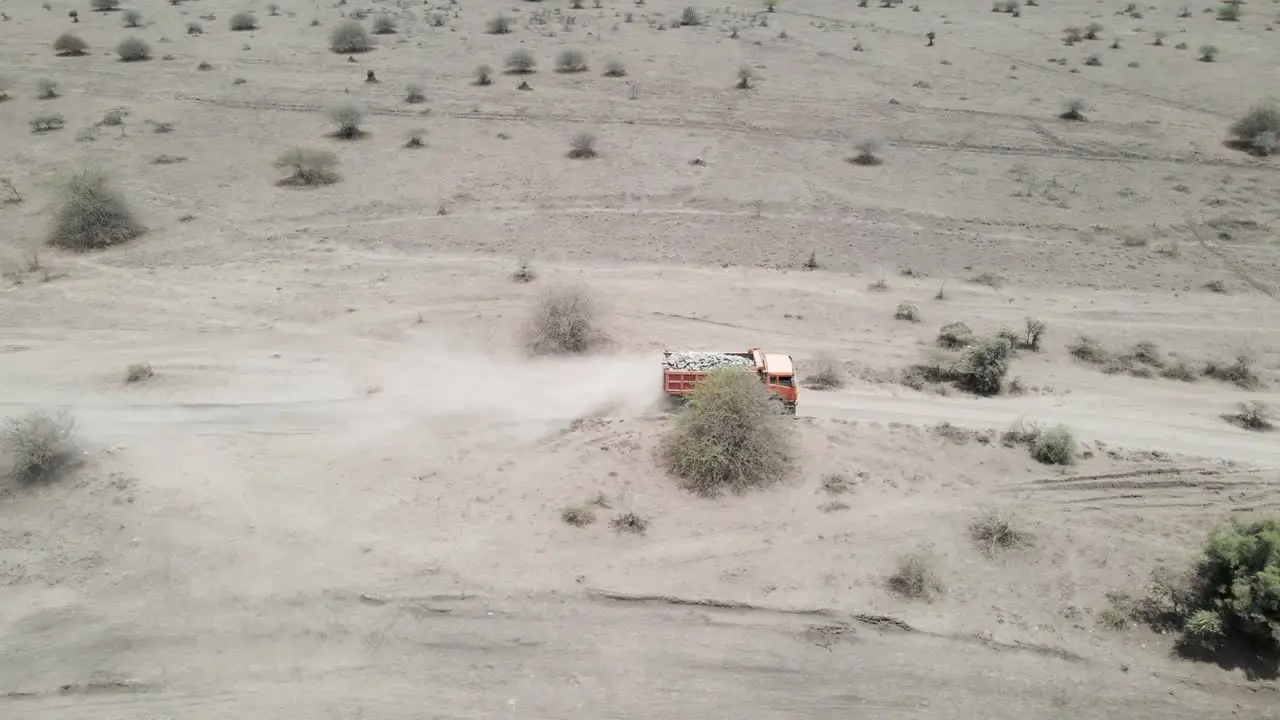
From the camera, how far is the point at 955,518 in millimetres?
14523

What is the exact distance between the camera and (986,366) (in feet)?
60.1

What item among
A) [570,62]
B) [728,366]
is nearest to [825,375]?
[728,366]

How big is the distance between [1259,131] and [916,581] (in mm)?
32096

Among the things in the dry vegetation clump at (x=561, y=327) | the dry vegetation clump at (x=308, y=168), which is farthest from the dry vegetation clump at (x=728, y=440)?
the dry vegetation clump at (x=308, y=168)

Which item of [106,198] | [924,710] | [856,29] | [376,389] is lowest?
[924,710]

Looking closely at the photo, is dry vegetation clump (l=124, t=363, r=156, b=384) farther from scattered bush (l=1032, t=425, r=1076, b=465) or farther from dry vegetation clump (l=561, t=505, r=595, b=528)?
scattered bush (l=1032, t=425, r=1076, b=465)

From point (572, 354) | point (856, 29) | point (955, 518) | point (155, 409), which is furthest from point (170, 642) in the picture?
point (856, 29)

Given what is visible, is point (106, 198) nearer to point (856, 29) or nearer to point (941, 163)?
point (941, 163)

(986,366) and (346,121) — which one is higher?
(346,121)

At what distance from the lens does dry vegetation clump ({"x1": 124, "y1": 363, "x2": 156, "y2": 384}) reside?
17836 millimetres

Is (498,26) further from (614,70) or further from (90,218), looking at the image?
(90,218)

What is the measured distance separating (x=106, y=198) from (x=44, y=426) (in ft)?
41.8

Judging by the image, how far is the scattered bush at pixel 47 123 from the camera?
32531mm

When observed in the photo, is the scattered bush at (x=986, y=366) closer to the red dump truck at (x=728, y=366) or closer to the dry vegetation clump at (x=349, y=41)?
the red dump truck at (x=728, y=366)
